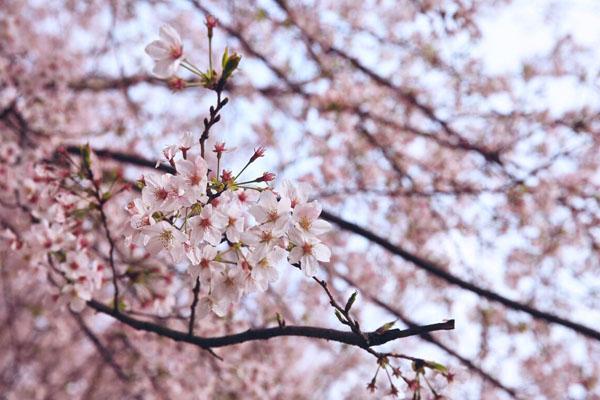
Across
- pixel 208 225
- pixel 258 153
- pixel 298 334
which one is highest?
pixel 258 153

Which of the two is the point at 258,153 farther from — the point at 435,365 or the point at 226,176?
the point at 435,365

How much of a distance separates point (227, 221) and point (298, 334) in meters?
0.43

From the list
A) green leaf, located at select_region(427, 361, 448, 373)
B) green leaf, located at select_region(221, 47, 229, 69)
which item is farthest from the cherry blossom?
green leaf, located at select_region(427, 361, 448, 373)

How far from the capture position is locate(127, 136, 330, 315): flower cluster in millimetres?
1528

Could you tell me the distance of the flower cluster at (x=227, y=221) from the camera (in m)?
1.53

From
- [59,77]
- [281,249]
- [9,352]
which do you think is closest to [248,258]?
[281,249]

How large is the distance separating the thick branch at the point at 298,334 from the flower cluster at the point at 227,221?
18 cm

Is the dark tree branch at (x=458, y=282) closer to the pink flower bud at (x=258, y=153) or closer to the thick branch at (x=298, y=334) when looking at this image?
the thick branch at (x=298, y=334)

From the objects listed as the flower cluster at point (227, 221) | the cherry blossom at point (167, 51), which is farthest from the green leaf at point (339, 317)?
the cherry blossom at point (167, 51)

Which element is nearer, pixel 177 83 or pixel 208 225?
pixel 208 225

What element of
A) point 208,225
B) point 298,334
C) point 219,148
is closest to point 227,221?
point 208,225

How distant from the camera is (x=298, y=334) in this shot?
1655 millimetres

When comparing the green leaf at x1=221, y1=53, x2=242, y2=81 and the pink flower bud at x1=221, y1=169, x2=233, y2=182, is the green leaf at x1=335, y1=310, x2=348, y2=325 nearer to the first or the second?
the pink flower bud at x1=221, y1=169, x2=233, y2=182

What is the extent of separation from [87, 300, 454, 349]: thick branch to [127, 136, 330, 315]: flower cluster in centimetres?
18
